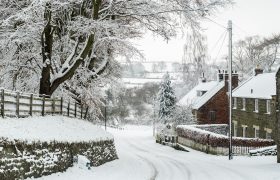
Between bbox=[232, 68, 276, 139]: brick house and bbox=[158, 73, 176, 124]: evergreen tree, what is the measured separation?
14.7m

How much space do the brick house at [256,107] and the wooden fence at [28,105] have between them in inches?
874

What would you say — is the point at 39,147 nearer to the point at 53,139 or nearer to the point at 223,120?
the point at 53,139

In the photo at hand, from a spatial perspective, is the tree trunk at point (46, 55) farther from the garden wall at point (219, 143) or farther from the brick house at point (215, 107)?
the brick house at point (215, 107)

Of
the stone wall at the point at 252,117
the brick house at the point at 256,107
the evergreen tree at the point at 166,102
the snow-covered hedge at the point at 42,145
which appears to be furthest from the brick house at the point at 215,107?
the snow-covered hedge at the point at 42,145

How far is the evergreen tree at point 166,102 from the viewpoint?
214 ft

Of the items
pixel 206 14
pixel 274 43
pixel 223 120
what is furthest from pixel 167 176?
pixel 274 43

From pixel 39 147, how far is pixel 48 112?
460 centimetres

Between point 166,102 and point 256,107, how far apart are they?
21278 mm

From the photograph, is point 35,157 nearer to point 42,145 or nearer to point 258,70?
point 42,145

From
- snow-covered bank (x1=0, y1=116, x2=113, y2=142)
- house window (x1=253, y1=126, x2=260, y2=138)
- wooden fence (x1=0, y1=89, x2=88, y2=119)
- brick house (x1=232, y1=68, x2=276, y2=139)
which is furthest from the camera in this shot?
house window (x1=253, y1=126, x2=260, y2=138)

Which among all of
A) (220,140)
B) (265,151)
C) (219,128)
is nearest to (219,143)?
(220,140)

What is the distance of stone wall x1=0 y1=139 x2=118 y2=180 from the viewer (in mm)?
15719

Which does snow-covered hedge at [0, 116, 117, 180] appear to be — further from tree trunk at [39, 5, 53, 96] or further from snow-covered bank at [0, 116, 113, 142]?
tree trunk at [39, 5, 53, 96]

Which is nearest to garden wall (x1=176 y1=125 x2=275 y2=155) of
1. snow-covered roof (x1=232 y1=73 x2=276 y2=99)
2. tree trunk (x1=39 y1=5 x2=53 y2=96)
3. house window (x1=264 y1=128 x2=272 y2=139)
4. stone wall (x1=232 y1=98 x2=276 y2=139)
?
house window (x1=264 y1=128 x2=272 y2=139)
